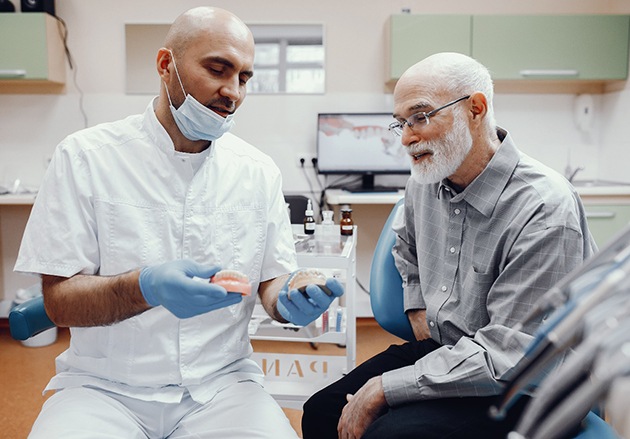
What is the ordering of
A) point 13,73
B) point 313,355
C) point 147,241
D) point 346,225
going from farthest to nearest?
point 13,73
point 346,225
point 313,355
point 147,241

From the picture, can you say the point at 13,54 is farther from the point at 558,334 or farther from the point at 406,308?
the point at 558,334

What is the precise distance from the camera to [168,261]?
1.24m

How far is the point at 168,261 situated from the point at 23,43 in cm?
277

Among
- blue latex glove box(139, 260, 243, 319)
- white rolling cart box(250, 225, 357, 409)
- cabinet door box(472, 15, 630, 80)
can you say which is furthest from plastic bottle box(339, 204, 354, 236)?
cabinet door box(472, 15, 630, 80)

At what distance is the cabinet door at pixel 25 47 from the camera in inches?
129

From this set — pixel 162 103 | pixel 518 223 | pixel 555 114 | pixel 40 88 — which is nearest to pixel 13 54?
pixel 40 88

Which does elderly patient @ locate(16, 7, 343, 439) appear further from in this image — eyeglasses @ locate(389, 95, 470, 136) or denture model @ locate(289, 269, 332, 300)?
eyeglasses @ locate(389, 95, 470, 136)

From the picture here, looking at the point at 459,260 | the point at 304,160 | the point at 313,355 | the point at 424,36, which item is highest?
the point at 424,36

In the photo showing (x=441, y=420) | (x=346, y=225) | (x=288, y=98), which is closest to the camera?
(x=441, y=420)

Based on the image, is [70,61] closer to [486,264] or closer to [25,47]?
[25,47]

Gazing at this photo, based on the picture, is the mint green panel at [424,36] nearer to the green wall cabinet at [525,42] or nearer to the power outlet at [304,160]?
the green wall cabinet at [525,42]

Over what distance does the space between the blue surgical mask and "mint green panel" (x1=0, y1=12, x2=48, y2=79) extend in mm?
2446

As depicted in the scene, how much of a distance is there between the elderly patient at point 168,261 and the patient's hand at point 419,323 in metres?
0.38

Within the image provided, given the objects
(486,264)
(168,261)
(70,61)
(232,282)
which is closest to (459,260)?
(486,264)
